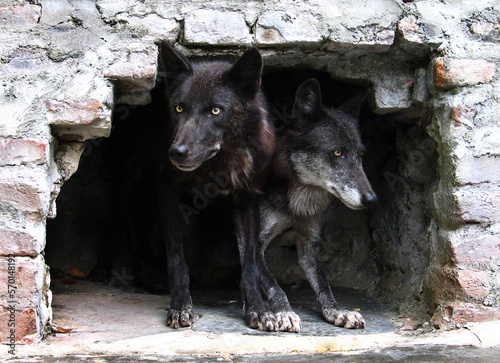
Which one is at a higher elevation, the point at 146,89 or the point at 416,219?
the point at 146,89

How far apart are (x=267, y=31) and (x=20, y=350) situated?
93.5 inches

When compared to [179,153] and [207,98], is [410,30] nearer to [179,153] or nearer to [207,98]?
[207,98]

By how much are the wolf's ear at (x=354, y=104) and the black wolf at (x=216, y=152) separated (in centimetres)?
66

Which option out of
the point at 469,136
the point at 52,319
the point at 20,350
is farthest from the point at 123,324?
the point at 469,136

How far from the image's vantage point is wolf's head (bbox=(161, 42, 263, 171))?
11.3 feet

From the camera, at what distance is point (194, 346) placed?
3137mm

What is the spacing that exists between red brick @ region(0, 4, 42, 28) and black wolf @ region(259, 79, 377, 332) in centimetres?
187

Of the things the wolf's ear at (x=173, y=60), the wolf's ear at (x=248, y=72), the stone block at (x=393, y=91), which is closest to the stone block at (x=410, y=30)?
the stone block at (x=393, y=91)

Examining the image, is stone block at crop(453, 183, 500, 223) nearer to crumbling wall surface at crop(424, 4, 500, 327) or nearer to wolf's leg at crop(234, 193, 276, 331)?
crumbling wall surface at crop(424, 4, 500, 327)

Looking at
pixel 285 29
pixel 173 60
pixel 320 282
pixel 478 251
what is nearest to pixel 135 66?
pixel 173 60

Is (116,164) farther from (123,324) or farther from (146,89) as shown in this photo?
(123,324)

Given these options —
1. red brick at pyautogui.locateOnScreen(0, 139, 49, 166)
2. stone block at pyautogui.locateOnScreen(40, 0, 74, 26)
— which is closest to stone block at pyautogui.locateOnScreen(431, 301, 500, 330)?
red brick at pyautogui.locateOnScreen(0, 139, 49, 166)

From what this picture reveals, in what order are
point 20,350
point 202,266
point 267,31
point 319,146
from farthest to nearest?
point 202,266, point 319,146, point 267,31, point 20,350

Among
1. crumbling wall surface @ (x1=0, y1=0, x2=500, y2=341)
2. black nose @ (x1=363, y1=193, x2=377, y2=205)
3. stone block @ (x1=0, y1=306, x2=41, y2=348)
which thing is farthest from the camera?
black nose @ (x1=363, y1=193, x2=377, y2=205)
